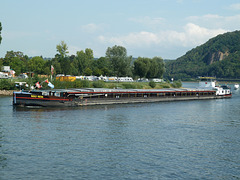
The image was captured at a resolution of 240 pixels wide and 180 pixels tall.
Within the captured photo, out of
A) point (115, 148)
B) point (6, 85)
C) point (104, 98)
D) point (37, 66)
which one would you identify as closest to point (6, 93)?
point (6, 85)

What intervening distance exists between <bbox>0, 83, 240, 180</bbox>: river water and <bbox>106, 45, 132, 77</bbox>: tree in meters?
88.8

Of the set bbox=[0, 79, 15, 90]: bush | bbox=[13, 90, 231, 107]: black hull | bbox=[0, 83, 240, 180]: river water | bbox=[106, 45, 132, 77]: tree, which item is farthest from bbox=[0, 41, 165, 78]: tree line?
bbox=[0, 83, 240, 180]: river water

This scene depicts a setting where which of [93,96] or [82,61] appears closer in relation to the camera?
[93,96]

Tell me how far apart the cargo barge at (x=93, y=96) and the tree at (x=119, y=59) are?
1776 inches

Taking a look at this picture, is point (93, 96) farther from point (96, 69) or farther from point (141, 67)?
point (96, 69)

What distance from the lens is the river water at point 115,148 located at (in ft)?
83.5

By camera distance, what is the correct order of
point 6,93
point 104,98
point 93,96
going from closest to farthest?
1. point 93,96
2. point 104,98
3. point 6,93

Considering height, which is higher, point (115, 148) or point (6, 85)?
point (6, 85)

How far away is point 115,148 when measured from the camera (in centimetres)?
3259

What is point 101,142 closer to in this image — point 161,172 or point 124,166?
point 124,166

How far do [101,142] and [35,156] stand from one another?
8.60m

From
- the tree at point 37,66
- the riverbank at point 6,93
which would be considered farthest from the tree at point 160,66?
the riverbank at point 6,93

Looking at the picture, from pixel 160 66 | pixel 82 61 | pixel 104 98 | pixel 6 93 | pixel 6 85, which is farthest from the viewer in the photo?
pixel 160 66

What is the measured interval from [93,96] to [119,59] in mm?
67045
